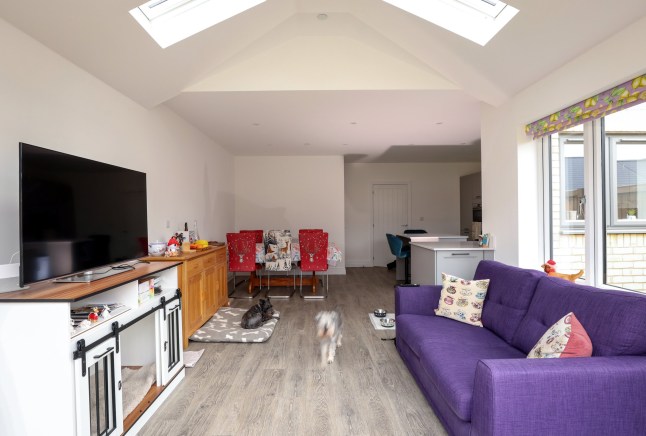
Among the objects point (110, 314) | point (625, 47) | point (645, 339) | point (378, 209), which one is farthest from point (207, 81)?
point (378, 209)

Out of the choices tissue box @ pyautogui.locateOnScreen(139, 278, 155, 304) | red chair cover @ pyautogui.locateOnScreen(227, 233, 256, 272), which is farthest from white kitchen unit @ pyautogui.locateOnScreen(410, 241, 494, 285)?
red chair cover @ pyautogui.locateOnScreen(227, 233, 256, 272)

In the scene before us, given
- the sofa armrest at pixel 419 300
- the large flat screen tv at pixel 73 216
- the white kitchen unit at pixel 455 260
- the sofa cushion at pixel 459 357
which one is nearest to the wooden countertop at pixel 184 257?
the large flat screen tv at pixel 73 216

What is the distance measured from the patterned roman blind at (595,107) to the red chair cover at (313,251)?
317 centimetres

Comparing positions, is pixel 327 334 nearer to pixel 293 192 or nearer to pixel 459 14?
pixel 459 14

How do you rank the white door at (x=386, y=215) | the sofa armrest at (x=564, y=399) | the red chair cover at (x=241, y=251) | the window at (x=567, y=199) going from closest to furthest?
1. the sofa armrest at (x=564, y=399)
2. the window at (x=567, y=199)
3. the red chair cover at (x=241, y=251)
4. the white door at (x=386, y=215)

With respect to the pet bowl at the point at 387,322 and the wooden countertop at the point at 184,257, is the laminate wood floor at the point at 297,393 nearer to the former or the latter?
the pet bowl at the point at 387,322

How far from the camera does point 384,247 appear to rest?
8.41 m

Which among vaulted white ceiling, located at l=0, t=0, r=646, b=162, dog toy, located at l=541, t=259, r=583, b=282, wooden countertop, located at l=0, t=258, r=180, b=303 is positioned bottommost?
dog toy, located at l=541, t=259, r=583, b=282

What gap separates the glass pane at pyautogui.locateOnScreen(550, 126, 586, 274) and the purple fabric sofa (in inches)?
40.5

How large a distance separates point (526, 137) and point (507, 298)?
1.72 metres

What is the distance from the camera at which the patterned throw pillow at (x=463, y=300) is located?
267cm

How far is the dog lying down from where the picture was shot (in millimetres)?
3775

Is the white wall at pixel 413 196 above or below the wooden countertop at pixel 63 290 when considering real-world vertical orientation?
above

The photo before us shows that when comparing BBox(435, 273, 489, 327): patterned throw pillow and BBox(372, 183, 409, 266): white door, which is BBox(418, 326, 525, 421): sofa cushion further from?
BBox(372, 183, 409, 266): white door
